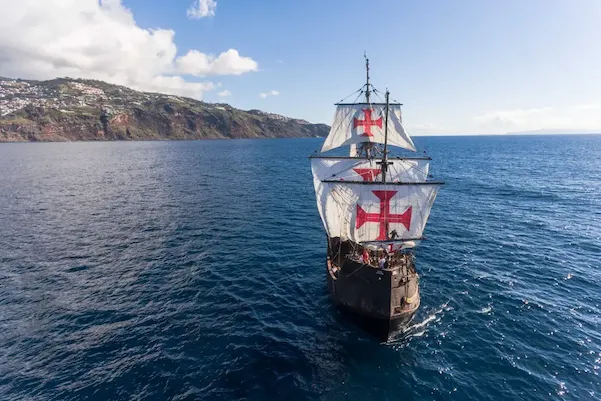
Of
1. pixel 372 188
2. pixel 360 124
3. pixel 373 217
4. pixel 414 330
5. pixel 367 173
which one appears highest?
pixel 360 124

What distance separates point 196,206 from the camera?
62.3 meters

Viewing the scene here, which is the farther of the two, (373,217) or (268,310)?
(373,217)

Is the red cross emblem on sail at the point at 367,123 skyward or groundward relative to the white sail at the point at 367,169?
skyward

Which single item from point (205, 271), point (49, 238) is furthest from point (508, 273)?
point (49, 238)

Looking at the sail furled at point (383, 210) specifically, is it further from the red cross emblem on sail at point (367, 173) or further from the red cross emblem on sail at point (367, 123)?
the red cross emblem on sail at point (367, 123)

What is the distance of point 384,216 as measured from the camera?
106 ft

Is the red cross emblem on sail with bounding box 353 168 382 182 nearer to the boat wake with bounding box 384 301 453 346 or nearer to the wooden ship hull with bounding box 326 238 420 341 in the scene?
the wooden ship hull with bounding box 326 238 420 341

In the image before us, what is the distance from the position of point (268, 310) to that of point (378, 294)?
10.2m

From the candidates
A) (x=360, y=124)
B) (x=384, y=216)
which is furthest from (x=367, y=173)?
(x=384, y=216)

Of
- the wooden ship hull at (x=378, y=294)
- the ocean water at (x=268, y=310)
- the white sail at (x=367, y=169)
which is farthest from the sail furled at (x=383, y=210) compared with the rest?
the ocean water at (x=268, y=310)

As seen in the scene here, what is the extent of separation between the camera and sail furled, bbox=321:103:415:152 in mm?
39781

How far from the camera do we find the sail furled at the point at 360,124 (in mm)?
39781

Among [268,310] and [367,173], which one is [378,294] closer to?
[268,310]

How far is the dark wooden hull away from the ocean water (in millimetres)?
1140
